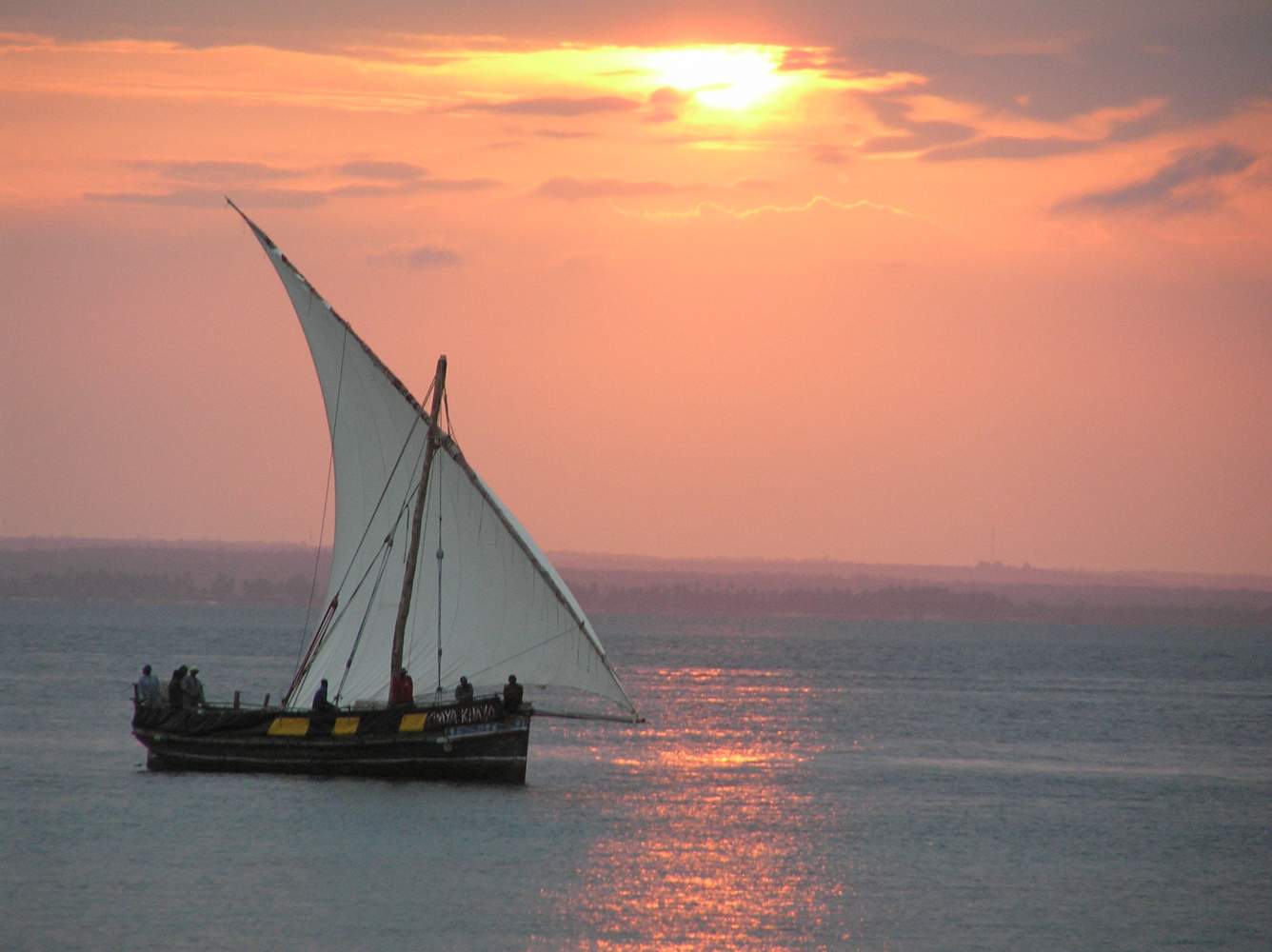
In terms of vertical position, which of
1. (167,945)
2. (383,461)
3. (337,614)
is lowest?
(167,945)

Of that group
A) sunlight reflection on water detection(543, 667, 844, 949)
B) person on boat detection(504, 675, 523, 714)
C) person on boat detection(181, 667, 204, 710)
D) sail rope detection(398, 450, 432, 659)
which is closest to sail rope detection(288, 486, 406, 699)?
sail rope detection(398, 450, 432, 659)

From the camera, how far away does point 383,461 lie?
47.2 meters

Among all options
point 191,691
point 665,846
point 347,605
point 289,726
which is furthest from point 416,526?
point 665,846

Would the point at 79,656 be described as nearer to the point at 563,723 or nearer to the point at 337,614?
the point at 563,723

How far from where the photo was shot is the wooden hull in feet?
147

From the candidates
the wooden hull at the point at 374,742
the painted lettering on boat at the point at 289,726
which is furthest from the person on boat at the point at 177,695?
the painted lettering on boat at the point at 289,726

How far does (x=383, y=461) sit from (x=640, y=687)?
207ft

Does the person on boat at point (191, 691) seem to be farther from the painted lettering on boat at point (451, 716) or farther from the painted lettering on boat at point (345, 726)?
the painted lettering on boat at point (451, 716)

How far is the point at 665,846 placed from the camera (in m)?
39.9

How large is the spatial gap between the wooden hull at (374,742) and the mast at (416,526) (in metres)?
1.45

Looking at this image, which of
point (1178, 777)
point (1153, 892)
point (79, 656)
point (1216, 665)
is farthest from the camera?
point (1216, 665)

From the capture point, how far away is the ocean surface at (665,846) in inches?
1251

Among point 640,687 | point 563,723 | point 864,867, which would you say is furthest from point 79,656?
point 864,867

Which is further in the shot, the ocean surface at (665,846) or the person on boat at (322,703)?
the person on boat at (322,703)
